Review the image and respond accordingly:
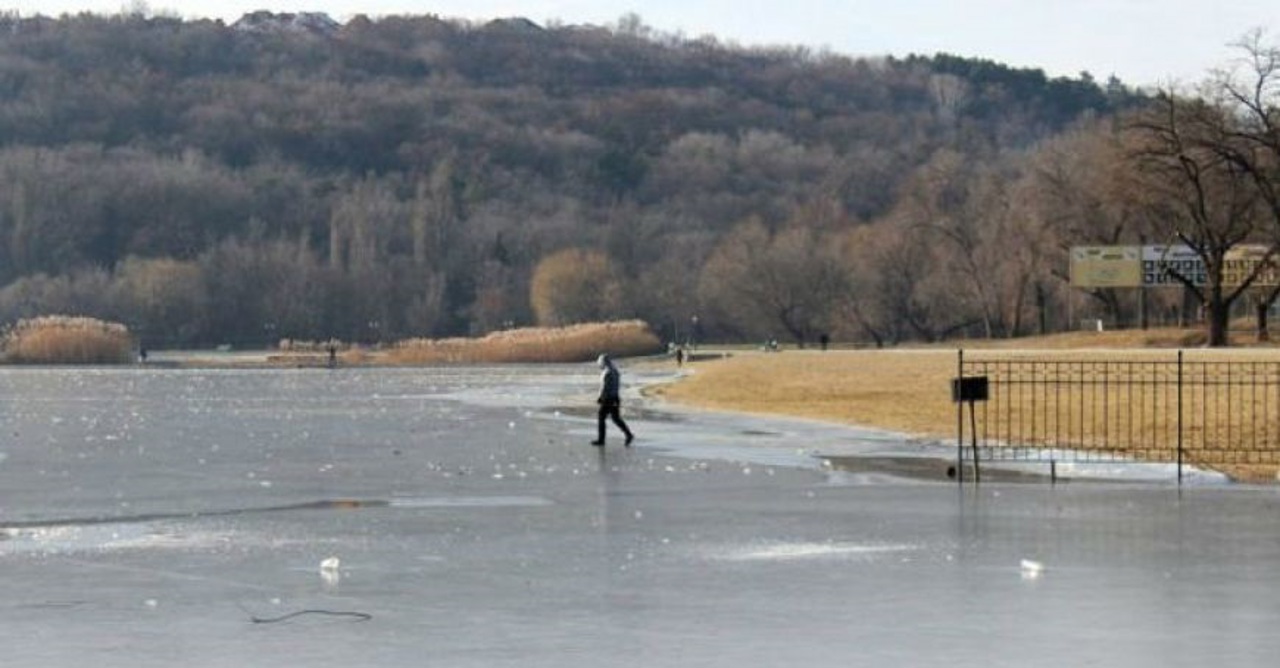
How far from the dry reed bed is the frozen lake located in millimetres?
79096

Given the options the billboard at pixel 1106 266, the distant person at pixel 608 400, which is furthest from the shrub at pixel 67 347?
the distant person at pixel 608 400

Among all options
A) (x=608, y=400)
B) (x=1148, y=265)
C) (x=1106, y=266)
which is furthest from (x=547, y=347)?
(x=608, y=400)

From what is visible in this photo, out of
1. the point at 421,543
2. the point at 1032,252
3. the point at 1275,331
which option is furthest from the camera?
the point at 1032,252

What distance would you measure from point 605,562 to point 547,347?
95547 mm

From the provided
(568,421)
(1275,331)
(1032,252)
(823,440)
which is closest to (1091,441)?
(823,440)

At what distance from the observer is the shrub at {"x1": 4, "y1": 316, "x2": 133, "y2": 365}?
113938 millimetres

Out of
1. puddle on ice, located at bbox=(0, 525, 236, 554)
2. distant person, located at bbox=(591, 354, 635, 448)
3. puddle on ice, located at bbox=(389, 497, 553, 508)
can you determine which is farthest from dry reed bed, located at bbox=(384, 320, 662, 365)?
puddle on ice, located at bbox=(0, 525, 236, 554)

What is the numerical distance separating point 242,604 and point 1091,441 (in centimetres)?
2033

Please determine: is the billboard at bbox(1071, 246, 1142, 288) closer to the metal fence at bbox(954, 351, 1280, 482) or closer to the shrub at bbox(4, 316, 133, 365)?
the metal fence at bbox(954, 351, 1280, 482)

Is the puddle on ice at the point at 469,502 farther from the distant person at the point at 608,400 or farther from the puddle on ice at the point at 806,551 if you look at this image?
the distant person at the point at 608,400

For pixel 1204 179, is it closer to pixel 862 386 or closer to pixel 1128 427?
pixel 862 386

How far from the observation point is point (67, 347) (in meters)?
114

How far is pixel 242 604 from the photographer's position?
49.1 feet

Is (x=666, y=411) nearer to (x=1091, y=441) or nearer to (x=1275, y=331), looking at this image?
(x=1091, y=441)
